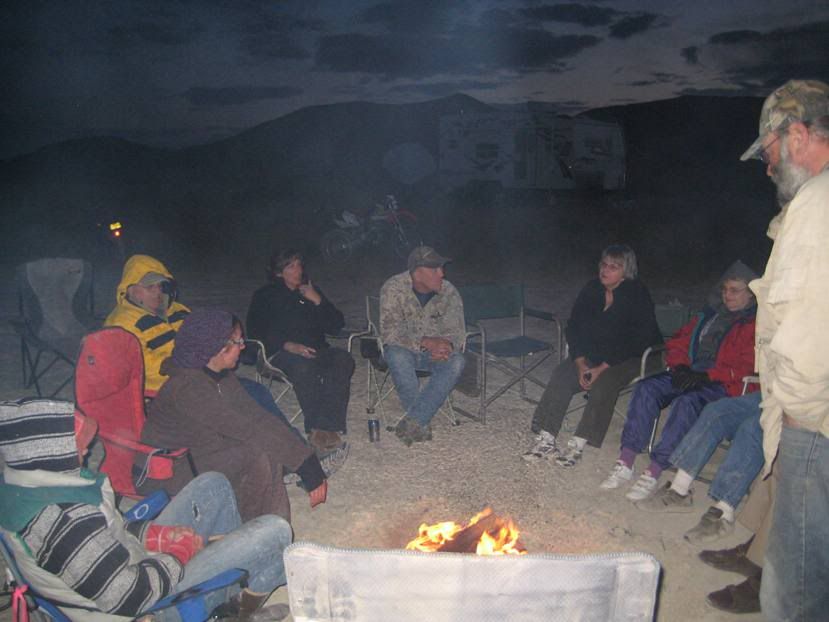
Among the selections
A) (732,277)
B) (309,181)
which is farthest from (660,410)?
(309,181)

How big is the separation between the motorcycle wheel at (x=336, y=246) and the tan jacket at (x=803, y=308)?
39.8ft

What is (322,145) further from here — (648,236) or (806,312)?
(806,312)

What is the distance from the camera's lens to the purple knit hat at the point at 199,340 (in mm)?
2928

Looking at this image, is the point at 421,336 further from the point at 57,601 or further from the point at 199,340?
the point at 57,601

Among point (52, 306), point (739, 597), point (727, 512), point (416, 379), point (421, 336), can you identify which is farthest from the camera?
point (52, 306)

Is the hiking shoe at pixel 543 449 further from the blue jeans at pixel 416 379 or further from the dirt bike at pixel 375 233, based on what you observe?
the dirt bike at pixel 375 233

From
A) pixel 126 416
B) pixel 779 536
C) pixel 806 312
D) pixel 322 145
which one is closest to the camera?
pixel 806 312

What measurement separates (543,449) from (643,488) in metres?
0.74

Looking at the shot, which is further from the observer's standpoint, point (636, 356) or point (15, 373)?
point (15, 373)

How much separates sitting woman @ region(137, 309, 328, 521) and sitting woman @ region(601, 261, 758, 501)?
6.83ft

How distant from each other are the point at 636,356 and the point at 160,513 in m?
3.27

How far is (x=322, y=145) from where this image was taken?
84.0m

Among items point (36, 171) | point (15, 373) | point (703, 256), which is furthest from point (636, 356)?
point (36, 171)

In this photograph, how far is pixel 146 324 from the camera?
4328mm
